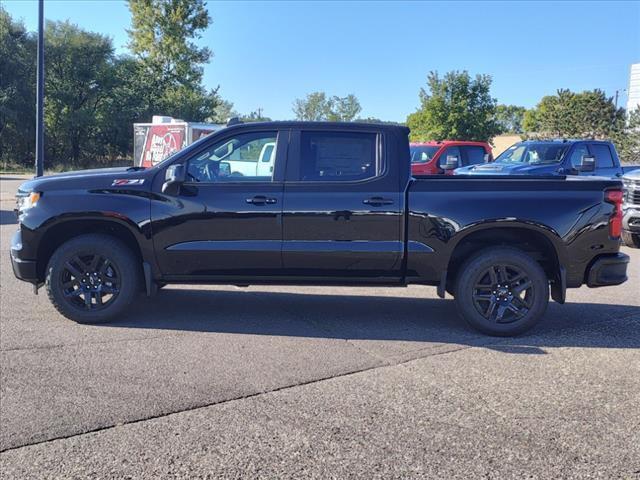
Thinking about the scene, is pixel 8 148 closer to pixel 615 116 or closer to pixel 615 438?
pixel 615 116

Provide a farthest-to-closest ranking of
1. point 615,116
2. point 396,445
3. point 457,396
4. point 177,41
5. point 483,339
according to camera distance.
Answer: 1. point 177,41
2. point 615,116
3. point 483,339
4. point 457,396
5. point 396,445

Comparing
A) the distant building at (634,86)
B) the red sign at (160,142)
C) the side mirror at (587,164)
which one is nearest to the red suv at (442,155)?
the side mirror at (587,164)

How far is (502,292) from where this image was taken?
225 inches

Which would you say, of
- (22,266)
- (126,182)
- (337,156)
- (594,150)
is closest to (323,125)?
(337,156)

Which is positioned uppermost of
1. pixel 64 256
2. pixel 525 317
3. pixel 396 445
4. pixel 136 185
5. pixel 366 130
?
pixel 366 130

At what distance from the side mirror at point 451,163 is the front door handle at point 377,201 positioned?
440 inches

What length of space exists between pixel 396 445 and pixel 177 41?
48922mm

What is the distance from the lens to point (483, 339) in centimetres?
564

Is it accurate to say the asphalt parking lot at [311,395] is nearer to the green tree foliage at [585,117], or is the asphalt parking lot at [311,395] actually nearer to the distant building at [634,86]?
the green tree foliage at [585,117]

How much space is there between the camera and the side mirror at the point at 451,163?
53.6ft

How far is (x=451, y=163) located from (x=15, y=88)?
33656mm

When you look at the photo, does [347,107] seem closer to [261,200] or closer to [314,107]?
[314,107]

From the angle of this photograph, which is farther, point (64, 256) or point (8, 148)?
point (8, 148)

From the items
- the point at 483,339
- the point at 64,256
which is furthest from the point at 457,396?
the point at 64,256
